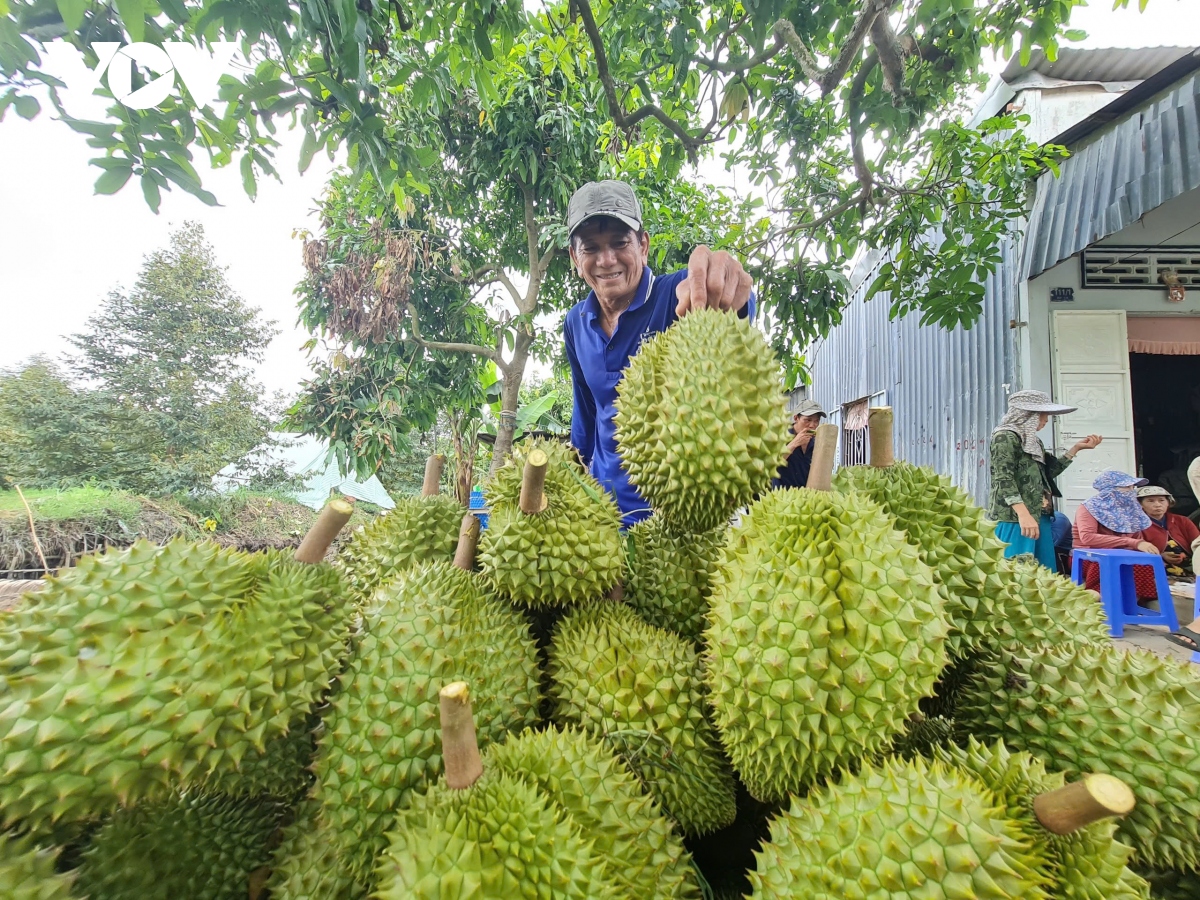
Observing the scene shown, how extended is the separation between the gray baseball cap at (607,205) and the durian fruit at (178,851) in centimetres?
248

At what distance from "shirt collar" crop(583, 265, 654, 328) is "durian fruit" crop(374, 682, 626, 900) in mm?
2075

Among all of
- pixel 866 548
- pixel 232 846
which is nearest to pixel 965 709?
pixel 866 548

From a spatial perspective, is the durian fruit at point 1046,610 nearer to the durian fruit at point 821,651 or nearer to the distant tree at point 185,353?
the durian fruit at point 821,651

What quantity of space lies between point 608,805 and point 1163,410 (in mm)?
13910

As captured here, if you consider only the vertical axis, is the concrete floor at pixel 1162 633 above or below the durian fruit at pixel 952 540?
below

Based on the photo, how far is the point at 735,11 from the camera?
4293mm

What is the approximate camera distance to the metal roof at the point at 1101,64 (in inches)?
290

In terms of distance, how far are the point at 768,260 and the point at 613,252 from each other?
13.5 feet

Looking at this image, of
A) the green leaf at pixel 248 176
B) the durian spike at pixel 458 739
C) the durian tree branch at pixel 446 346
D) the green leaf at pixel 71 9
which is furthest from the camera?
the durian tree branch at pixel 446 346

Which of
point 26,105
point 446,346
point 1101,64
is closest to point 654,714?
point 26,105

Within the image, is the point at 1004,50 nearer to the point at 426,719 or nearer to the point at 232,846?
the point at 426,719

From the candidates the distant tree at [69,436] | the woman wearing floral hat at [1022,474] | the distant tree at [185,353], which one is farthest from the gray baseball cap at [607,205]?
the distant tree at [185,353]

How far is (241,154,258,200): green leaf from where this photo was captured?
297 centimetres

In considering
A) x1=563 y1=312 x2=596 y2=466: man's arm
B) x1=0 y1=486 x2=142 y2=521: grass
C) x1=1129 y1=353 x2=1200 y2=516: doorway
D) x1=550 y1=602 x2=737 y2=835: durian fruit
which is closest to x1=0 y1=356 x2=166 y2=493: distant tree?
x1=0 y1=486 x2=142 y2=521: grass
